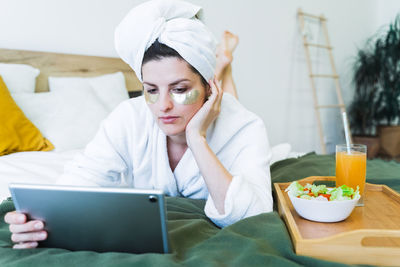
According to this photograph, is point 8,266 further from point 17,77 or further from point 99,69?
point 99,69

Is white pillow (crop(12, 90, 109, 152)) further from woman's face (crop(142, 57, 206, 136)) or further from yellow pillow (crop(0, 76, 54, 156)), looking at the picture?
woman's face (crop(142, 57, 206, 136))

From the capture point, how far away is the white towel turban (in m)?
1.05

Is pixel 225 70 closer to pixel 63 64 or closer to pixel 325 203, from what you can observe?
pixel 63 64

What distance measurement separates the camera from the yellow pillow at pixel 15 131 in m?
1.74

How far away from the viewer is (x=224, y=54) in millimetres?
2547

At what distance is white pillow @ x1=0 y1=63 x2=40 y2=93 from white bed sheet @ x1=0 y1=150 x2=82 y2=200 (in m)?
0.52

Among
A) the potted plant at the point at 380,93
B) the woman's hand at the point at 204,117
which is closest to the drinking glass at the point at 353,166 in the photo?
the woman's hand at the point at 204,117

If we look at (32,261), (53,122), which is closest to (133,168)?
(32,261)

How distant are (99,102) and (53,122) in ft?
1.11

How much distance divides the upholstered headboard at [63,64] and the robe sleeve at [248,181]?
165 cm

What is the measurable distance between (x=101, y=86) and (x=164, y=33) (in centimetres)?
143

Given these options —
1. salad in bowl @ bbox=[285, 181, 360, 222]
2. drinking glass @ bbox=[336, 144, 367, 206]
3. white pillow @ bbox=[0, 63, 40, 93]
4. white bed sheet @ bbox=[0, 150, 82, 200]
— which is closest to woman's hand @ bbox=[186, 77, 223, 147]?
salad in bowl @ bbox=[285, 181, 360, 222]

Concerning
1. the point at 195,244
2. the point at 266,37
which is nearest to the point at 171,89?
the point at 195,244

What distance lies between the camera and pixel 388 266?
0.68 metres
